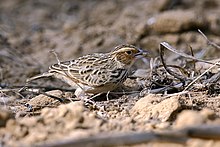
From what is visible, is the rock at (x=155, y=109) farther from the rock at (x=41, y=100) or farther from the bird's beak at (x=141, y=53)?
the bird's beak at (x=141, y=53)

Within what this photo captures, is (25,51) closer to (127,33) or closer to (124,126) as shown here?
(127,33)

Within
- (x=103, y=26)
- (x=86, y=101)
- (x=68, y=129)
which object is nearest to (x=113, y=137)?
(x=68, y=129)

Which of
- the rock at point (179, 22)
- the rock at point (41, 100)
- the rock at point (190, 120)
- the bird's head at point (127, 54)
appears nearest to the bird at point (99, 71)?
the bird's head at point (127, 54)

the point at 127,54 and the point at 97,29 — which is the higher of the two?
the point at 97,29

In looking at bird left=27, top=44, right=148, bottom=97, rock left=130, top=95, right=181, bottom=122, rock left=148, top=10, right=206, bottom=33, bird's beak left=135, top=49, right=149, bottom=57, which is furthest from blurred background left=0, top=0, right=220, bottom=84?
rock left=130, top=95, right=181, bottom=122

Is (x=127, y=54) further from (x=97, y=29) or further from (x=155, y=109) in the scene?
(x=97, y=29)

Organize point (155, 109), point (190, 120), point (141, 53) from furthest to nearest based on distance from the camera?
point (141, 53), point (155, 109), point (190, 120)

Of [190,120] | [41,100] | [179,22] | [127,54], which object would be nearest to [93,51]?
[179,22]
